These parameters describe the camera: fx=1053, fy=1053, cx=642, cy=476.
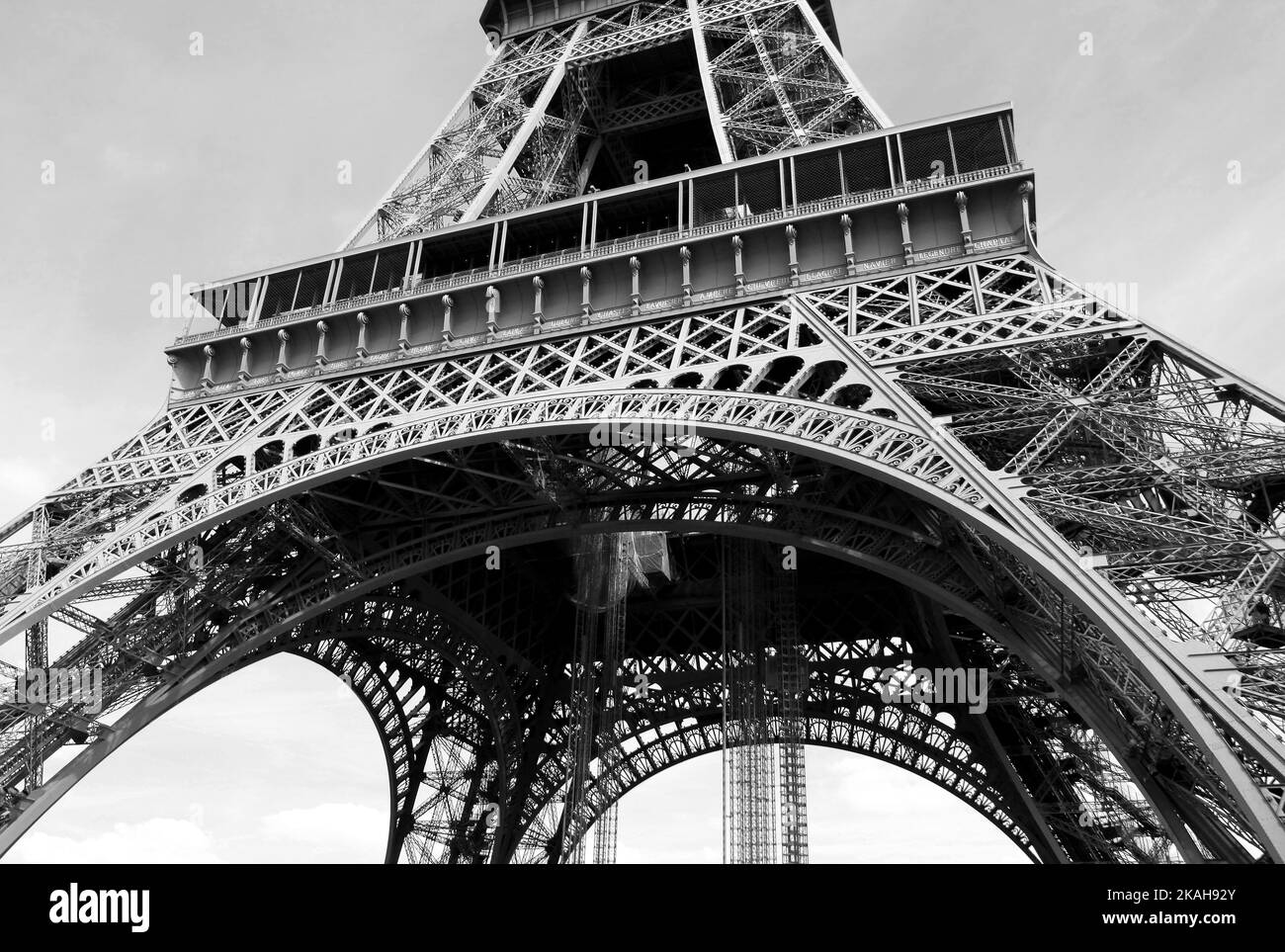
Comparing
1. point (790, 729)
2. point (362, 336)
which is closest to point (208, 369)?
point (362, 336)

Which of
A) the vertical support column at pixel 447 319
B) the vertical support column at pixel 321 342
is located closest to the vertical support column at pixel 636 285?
the vertical support column at pixel 447 319

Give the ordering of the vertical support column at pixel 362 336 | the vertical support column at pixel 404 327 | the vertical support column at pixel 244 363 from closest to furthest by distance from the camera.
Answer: the vertical support column at pixel 404 327
the vertical support column at pixel 362 336
the vertical support column at pixel 244 363

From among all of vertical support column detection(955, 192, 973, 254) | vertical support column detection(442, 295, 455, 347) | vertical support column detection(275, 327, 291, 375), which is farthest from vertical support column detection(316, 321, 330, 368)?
vertical support column detection(955, 192, 973, 254)

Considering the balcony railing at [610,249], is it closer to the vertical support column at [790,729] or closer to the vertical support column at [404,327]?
the vertical support column at [404,327]

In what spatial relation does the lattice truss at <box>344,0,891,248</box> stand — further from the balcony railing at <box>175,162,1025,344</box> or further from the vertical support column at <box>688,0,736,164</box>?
the balcony railing at <box>175,162,1025,344</box>
